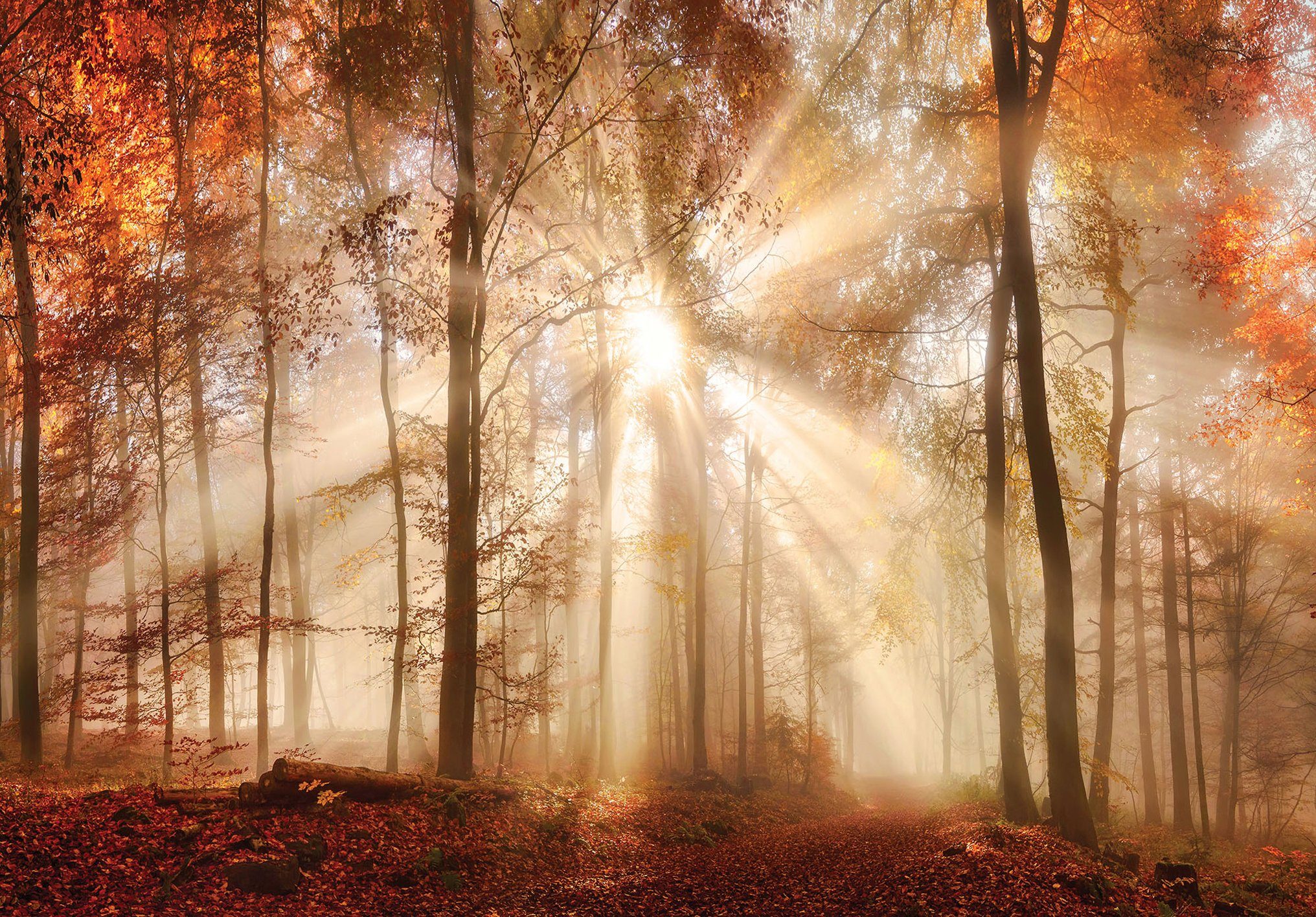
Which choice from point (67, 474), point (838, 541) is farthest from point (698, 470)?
point (67, 474)

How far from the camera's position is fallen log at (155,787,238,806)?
7227mm

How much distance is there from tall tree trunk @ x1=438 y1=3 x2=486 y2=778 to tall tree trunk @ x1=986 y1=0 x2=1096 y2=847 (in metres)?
7.36

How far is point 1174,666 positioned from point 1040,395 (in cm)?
1267

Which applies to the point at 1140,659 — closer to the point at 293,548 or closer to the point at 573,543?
the point at 573,543

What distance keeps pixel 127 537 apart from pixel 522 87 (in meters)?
14.6

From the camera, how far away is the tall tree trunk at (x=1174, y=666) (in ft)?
56.3

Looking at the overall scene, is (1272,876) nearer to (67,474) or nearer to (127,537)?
(67,474)

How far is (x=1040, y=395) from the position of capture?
31.2 feet

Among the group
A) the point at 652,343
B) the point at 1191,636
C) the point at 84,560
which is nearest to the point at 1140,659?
the point at 1191,636

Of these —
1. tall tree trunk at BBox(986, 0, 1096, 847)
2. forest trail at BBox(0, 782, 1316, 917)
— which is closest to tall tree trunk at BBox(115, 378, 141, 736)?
forest trail at BBox(0, 782, 1316, 917)

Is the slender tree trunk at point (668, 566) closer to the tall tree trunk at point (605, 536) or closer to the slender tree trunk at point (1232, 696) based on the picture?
the tall tree trunk at point (605, 536)

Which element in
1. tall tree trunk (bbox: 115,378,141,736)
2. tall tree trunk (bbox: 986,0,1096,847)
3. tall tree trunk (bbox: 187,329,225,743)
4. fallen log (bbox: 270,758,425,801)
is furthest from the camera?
tall tree trunk (bbox: 187,329,225,743)

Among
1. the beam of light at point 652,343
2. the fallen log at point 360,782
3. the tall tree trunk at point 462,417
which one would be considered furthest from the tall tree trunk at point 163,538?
the beam of light at point 652,343

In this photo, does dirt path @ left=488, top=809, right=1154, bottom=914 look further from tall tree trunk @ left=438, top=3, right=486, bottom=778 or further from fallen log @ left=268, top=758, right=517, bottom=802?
tall tree trunk @ left=438, top=3, right=486, bottom=778
